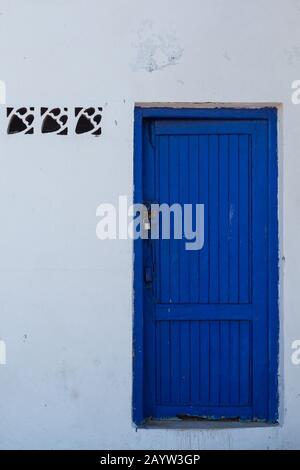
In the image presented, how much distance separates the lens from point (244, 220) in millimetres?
4559

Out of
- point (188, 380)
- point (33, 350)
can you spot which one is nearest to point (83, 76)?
point (33, 350)

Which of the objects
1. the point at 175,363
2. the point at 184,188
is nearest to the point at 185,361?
the point at 175,363

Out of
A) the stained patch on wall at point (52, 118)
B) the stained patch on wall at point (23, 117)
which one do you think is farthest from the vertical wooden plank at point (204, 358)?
the stained patch on wall at point (23, 117)

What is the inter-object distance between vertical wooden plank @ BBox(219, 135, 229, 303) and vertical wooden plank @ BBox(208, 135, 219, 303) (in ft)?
0.08

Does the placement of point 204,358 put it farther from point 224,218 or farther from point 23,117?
point 23,117

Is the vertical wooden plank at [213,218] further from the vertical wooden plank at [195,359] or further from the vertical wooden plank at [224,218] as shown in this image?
the vertical wooden plank at [195,359]

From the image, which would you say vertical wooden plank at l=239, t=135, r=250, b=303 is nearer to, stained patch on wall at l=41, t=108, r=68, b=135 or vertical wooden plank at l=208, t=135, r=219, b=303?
vertical wooden plank at l=208, t=135, r=219, b=303

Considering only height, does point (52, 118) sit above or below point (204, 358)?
above

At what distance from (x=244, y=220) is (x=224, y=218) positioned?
125 mm

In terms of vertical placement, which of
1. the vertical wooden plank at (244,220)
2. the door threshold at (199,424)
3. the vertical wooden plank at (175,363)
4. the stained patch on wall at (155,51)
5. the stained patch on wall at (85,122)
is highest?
the stained patch on wall at (155,51)

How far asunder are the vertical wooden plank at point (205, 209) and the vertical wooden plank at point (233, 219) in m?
0.15

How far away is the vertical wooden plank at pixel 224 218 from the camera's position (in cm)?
455

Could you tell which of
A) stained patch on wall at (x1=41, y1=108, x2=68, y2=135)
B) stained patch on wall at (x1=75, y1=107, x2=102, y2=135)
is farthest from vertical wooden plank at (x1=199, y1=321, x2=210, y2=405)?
stained patch on wall at (x1=41, y1=108, x2=68, y2=135)

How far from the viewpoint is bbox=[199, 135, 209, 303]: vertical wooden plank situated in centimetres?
456
